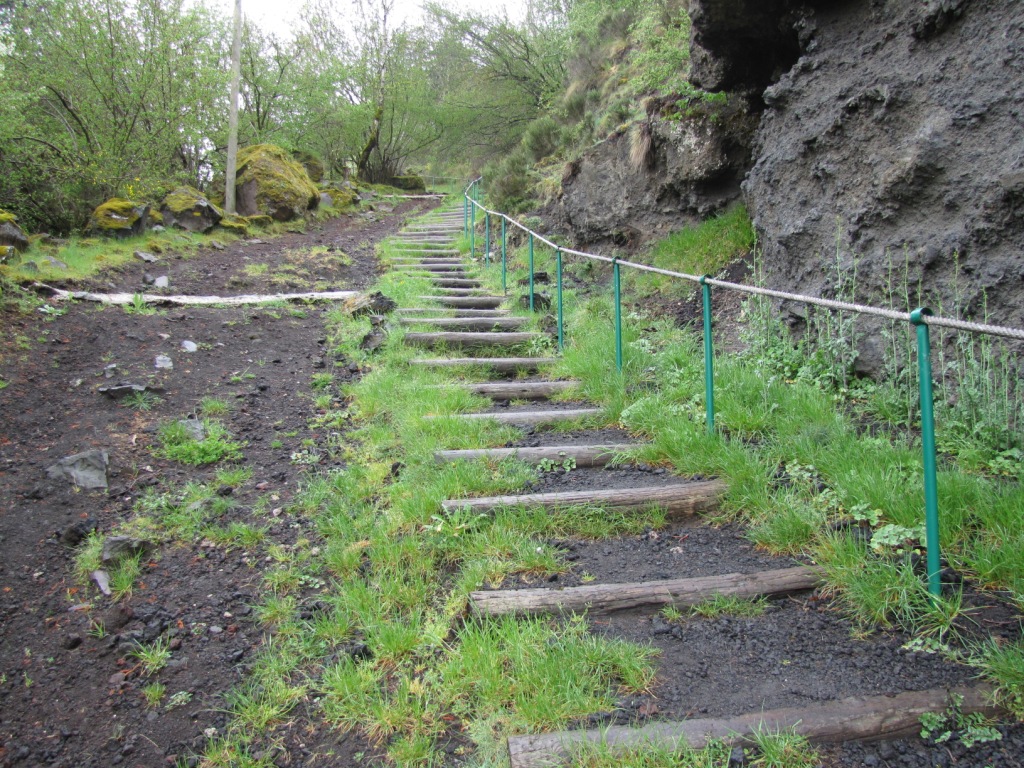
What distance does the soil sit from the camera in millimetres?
2260

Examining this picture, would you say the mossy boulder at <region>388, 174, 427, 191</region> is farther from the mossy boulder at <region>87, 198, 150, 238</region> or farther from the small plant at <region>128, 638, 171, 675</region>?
the small plant at <region>128, 638, 171, 675</region>

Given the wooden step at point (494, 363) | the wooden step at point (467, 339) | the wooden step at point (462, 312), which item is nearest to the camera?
the wooden step at point (494, 363)

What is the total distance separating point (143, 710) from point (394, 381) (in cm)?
334

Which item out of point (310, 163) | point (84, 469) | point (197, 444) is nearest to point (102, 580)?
point (84, 469)

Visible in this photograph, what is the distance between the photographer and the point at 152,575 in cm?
337

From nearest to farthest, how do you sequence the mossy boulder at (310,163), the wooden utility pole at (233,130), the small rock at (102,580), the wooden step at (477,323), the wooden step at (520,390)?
the small rock at (102,580) → the wooden step at (520,390) → the wooden step at (477,323) → the wooden utility pole at (233,130) → the mossy boulder at (310,163)

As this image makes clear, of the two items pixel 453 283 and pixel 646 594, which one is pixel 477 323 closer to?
pixel 453 283

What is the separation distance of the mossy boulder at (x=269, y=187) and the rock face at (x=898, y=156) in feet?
38.1

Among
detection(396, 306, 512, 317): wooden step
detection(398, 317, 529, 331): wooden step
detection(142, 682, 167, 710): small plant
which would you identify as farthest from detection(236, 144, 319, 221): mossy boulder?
detection(142, 682, 167, 710): small plant

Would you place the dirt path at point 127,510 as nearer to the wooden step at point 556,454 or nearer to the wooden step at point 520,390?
the wooden step at point 556,454

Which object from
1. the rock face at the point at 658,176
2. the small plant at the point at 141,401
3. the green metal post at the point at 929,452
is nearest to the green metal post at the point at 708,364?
the green metal post at the point at 929,452

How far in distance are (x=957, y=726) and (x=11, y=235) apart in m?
10.4

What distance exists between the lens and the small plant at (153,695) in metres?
2.58

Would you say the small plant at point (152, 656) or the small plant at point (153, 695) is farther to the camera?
the small plant at point (152, 656)
